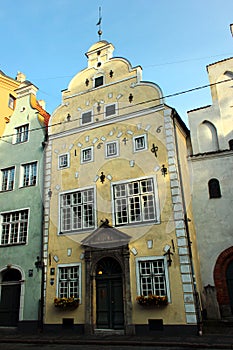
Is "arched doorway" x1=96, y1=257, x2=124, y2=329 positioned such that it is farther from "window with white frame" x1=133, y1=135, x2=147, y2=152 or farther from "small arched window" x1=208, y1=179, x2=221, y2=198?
"small arched window" x1=208, y1=179, x2=221, y2=198

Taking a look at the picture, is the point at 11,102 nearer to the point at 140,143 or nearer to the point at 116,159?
the point at 116,159

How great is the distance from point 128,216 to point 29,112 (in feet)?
30.9

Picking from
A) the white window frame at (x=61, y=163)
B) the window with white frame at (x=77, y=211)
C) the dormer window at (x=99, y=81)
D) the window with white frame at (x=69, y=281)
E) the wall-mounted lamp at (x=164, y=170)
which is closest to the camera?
the wall-mounted lamp at (x=164, y=170)

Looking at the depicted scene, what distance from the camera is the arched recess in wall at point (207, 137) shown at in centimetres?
1551

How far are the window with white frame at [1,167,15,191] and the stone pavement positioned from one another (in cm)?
751


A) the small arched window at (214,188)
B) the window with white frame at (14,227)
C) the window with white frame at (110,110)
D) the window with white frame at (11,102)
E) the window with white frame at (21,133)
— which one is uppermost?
the window with white frame at (11,102)

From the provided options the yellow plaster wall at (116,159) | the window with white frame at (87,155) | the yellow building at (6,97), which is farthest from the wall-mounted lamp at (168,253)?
the yellow building at (6,97)

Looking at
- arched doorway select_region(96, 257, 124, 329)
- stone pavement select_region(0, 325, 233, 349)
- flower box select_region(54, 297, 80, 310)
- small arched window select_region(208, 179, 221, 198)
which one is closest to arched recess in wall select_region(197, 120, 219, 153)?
small arched window select_region(208, 179, 221, 198)

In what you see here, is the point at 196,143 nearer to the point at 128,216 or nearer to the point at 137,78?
the point at 137,78

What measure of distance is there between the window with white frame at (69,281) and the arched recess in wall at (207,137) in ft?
27.6

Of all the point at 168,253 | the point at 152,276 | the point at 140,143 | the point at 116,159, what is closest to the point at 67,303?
the point at 152,276

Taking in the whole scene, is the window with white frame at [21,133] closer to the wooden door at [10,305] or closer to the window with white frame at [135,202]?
the window with white frame at [135,202]

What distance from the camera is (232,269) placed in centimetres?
1320

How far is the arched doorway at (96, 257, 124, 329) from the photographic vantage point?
12297 millimetres
